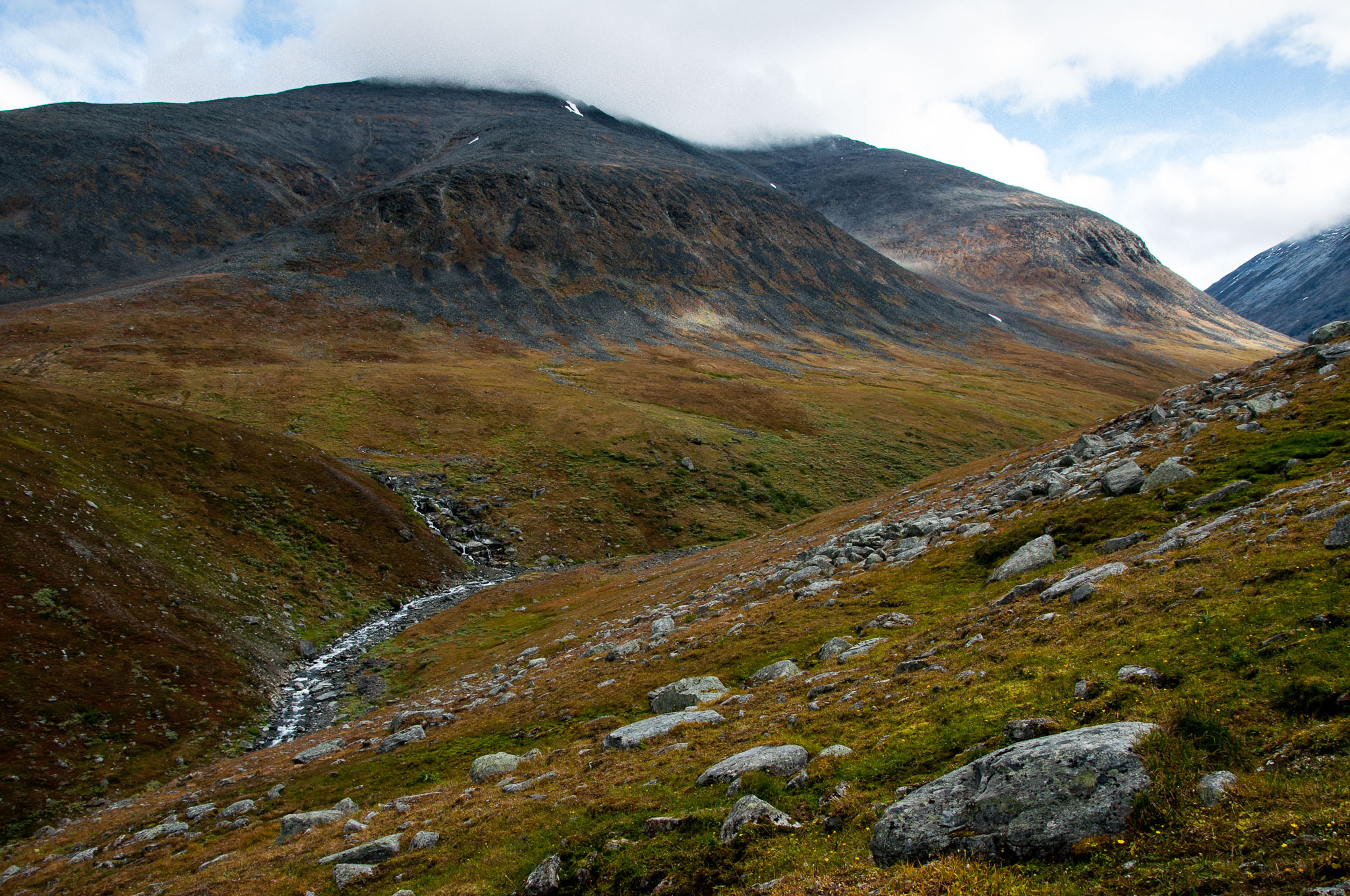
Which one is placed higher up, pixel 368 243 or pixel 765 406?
pixel 368 243

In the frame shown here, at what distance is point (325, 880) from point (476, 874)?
11.2 ft

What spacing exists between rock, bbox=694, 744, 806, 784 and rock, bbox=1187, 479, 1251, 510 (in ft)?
44.8

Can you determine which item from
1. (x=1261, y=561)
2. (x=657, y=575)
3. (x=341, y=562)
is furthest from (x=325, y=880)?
(x=341, y=562)

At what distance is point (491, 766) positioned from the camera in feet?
55.5

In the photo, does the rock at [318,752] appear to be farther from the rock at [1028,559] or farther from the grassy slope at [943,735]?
the rock at [1028,559]

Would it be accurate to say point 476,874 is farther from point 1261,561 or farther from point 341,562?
point 341,562

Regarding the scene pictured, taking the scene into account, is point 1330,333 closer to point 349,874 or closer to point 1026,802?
point 1026,802

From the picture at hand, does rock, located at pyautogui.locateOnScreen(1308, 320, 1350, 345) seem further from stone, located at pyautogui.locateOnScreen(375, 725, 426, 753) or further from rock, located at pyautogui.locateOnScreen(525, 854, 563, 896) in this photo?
stone, located at pyautogui.locateOnScreen(375, 725, 426, 753)

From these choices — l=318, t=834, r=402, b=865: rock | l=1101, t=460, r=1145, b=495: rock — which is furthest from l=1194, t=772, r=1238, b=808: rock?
l=1101, t=460, r=1145, b=495: rock

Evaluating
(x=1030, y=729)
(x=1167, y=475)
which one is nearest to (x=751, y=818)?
(x=1030, y=729)

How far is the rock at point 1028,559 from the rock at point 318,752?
21.6 meters

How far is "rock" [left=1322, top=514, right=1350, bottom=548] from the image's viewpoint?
11.6 meters

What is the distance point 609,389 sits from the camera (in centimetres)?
10144

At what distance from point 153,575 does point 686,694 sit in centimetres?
→ 2847
